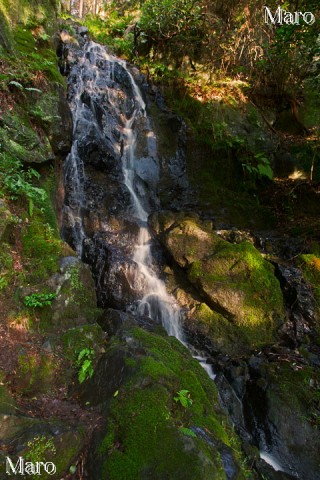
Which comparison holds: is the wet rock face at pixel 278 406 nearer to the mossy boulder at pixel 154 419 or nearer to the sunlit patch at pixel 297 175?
the mossy boulder at pixel 154 419

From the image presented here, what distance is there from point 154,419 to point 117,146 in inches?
378

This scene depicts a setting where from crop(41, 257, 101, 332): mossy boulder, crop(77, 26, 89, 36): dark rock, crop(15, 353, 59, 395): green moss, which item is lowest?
crop(15, 353, 59, 395): green moss

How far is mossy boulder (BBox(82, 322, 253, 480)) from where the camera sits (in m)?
2.50

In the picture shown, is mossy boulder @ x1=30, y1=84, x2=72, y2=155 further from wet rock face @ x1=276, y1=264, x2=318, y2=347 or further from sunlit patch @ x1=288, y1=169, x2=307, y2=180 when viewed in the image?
sunlit patch @ x1=288, y1=169, x2=307, y2=180

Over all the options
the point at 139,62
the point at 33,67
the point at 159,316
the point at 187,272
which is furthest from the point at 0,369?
the point at 139,62

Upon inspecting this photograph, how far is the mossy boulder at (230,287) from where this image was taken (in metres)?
6.77

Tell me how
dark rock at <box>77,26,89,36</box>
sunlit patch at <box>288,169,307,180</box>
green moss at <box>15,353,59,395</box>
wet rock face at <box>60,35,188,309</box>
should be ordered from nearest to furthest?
green moss at <box>15,353,59,395</box> < wet rock face at <box>60,35,188,309</box> < sunlit patch at <box>288,169,307,180</box> < dark rock at <box>77,26,89,36</box>

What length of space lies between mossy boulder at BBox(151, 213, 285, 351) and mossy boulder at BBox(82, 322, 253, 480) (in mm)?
2939

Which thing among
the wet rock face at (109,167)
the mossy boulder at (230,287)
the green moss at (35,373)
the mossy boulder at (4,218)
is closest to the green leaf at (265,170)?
the wet rock face at (109,167)

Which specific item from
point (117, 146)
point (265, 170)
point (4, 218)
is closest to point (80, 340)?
point (4, 218)

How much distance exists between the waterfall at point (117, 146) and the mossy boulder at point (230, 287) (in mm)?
783

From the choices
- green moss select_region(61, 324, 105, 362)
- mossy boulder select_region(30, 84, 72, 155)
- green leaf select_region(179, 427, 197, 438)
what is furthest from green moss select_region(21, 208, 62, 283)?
green leaf select_region(179, 427, 197, 438)

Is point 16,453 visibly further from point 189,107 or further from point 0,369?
point 189,107

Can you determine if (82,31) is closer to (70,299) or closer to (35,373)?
(70,299)
